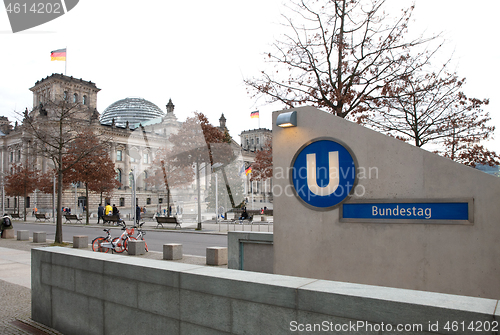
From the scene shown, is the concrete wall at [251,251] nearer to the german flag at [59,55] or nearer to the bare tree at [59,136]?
the bare tree at [59,136]

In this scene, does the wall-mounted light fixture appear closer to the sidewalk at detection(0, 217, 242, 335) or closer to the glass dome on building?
the sidewalk at detection(0, 217, 242, 335)

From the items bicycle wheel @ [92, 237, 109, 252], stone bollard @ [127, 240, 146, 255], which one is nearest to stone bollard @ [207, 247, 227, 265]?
stone bollard @ [127, 240, 146, 255]

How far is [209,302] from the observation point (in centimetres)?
414

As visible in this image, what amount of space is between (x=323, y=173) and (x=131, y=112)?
115 metres

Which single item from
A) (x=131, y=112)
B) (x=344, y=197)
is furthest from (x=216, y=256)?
(x=131, y=112)

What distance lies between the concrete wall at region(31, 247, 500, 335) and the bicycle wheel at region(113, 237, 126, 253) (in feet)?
28.5

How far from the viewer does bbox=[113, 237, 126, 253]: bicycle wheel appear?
1525 centimetres

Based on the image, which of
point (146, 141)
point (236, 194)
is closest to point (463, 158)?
point (236, 194)

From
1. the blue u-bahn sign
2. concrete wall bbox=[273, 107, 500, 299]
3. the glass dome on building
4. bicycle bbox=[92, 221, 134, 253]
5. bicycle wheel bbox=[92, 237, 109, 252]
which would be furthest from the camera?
the glass dome on building

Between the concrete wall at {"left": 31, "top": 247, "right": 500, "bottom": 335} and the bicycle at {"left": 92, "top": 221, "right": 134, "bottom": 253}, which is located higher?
the concrete wall at {"left": 31, "top": 247, "right": 500, "bottom": 335}

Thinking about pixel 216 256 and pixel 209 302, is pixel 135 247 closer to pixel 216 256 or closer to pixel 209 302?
pixel 216 256

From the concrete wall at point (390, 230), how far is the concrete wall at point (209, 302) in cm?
206

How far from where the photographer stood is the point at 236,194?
5912 centimetres

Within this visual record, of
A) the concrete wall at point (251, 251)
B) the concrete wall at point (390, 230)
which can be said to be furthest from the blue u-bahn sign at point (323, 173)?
the concrete wall at point (251, 251)
